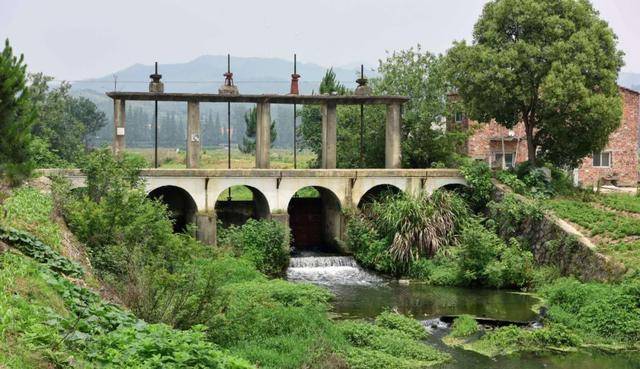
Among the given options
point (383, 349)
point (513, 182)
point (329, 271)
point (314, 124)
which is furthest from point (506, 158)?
point (383, 349)

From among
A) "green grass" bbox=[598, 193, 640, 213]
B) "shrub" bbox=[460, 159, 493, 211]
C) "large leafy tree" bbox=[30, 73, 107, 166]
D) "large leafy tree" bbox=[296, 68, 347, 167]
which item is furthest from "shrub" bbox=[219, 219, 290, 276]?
"large leafy tree" bbox=[30, 73, 107, 166]

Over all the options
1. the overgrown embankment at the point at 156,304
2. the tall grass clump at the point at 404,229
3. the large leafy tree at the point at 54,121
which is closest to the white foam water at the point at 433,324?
the overgrown embankment at the point at 156,304

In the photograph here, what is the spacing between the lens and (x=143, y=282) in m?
16.1

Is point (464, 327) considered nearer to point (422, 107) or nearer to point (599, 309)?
point (599, 309)

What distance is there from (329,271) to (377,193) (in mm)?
5990

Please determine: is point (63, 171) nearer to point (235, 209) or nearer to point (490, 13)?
point (235, 209)

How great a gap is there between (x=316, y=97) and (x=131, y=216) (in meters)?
12.5

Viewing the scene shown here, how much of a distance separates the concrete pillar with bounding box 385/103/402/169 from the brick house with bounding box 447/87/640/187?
1057cm

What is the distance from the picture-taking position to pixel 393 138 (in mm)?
35438

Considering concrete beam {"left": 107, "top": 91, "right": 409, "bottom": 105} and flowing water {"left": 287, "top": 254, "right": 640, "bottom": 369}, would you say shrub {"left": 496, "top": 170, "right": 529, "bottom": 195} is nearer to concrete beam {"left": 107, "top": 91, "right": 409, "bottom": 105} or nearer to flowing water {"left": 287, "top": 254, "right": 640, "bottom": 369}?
concrete beam {"left": 107, "top": 91, "right": 409, "bottom": 105}

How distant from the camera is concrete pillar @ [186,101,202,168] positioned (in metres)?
33.3

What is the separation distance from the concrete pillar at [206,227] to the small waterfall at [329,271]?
3.13 meters

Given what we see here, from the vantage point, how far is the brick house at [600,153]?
45.3 m

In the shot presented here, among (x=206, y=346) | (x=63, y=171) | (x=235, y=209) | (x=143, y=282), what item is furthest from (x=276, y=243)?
(x=206, y=346)
